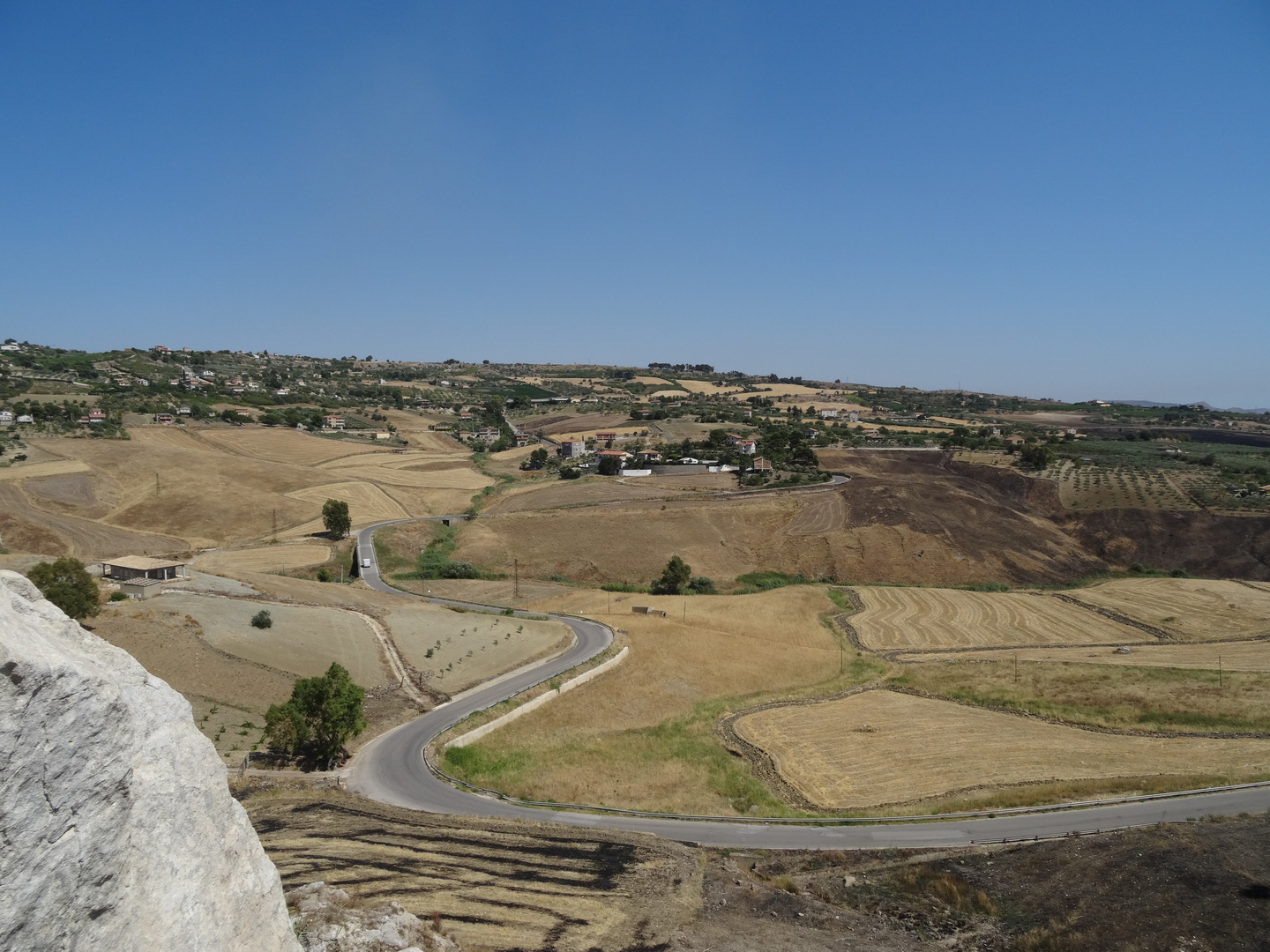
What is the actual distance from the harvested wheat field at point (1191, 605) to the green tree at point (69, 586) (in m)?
74.3

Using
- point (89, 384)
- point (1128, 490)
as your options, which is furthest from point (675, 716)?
point (89, 384)

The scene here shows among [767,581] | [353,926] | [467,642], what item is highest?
[353,926]

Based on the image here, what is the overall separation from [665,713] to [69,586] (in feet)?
107

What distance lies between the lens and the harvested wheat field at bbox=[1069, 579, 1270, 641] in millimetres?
57062

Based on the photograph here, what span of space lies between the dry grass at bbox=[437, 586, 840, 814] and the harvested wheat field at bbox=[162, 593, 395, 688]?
470 inches

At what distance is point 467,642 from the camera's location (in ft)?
164

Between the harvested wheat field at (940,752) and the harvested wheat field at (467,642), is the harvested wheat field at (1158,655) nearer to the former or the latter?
the harvested wheat field at (940,752)

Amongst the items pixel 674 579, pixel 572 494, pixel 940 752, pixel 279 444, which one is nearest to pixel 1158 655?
pixel 940 752

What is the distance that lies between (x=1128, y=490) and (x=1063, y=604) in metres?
44.5

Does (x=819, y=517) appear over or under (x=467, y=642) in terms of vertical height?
over

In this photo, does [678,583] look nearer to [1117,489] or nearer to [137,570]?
[137,570]

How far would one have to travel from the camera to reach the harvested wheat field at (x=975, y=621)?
2228 inches

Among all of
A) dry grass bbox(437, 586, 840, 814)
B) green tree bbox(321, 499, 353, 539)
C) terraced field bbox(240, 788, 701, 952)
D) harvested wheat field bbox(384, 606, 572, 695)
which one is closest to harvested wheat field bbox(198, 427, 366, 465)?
green tree bbox(321, 499, 353, 539)

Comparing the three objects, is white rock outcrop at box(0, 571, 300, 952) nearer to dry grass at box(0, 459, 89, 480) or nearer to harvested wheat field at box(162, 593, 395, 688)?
harvested wheat field at box(162, 593, 395, 688)
